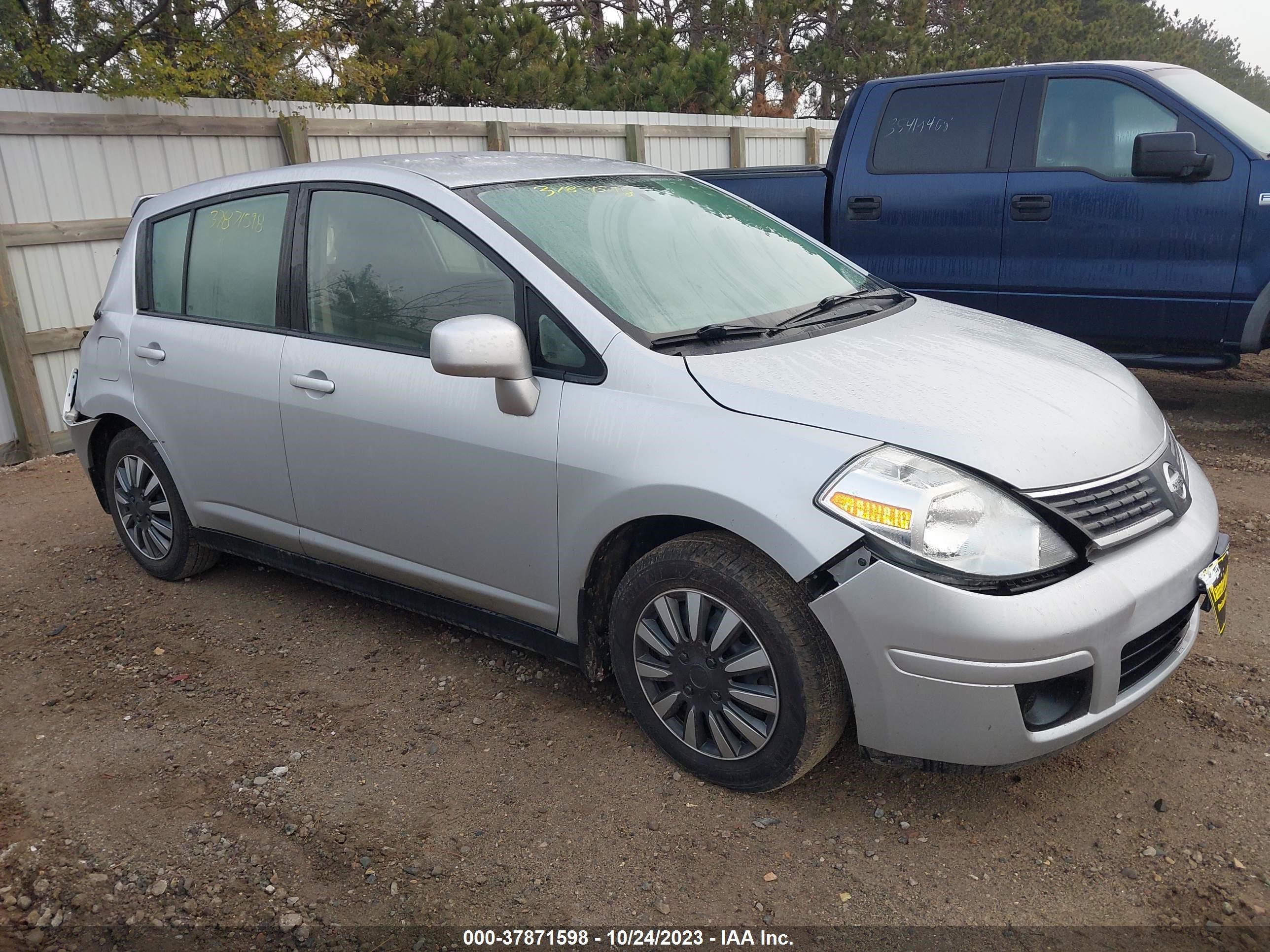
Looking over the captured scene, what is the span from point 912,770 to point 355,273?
2.44 m

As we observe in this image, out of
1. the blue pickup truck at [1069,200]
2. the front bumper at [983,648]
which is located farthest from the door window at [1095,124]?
the front bumper at [983,648]

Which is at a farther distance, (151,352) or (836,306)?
(151,352)

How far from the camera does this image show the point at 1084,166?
590 centimetres

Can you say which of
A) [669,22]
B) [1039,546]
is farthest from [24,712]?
[669,22]

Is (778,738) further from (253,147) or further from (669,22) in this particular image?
(669,22)

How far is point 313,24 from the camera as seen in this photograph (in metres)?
8.86

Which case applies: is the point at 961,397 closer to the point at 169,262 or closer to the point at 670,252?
the point at 670,252

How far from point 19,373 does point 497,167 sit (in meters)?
4.70

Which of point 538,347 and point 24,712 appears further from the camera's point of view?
point 24,712

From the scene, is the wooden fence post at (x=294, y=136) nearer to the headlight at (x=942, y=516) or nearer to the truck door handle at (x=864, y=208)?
the truck door handle at (x=864, y=208)

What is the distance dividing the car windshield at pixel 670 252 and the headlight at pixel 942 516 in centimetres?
82

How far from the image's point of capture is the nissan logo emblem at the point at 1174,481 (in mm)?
2836

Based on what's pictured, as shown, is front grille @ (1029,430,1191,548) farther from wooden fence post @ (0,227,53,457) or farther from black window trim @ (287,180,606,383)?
wooden fence post @ (0,227,53,457)

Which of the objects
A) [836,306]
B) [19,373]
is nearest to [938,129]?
[836,306]
